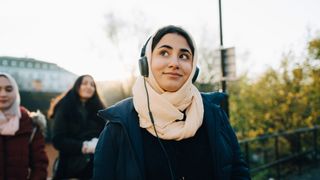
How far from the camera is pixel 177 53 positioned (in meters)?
1.87

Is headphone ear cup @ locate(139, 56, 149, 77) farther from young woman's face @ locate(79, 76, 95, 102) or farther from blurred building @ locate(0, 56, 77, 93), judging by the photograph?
blurred building @ locate(0, 56, 77, 93)

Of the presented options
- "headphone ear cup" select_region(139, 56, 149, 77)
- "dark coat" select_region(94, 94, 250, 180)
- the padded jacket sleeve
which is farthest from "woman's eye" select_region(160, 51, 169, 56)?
the padded jacket sleeve

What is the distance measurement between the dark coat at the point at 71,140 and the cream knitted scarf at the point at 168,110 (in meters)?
1.70

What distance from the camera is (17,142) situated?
285cm

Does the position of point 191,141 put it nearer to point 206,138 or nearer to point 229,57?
point 206,138

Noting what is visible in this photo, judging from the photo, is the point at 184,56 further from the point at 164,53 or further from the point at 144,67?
the point at 144,67

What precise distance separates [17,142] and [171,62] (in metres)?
1.80

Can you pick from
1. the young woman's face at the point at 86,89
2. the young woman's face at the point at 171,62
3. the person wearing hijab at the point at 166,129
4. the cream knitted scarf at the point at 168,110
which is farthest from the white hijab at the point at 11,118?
the young woman's face at the point at 171,62

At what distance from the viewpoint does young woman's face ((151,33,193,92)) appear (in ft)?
6.00

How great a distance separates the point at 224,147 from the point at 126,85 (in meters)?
21.2

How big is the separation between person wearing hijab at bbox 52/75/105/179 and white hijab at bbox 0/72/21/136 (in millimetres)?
512

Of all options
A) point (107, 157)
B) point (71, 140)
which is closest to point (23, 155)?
point (71, 140)

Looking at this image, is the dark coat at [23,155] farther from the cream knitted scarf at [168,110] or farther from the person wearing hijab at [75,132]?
the cream knitted scarf at [168,110]

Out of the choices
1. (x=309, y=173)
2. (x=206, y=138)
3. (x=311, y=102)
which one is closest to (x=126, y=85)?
(x=311, y=102)
